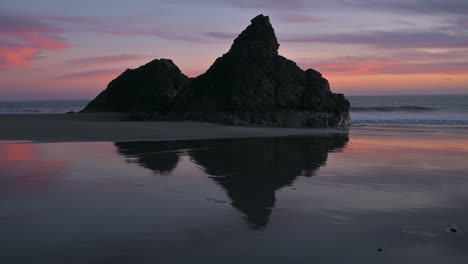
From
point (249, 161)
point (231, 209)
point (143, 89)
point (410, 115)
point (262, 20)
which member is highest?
point (262, 20)

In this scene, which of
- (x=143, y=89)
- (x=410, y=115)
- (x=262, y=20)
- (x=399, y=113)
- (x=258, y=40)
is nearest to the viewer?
(x=258, y=40)

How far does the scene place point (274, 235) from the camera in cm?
575

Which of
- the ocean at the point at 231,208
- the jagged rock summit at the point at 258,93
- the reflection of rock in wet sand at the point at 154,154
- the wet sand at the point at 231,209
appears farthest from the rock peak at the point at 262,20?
the wet sand at the point at 231,209

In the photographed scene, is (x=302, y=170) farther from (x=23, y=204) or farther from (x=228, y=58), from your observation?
(x=228, y=58)

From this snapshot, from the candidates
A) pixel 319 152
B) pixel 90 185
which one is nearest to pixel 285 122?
pixel 319 152

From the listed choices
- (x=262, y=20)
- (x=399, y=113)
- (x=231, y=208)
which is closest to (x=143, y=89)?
(x=262, y=20)

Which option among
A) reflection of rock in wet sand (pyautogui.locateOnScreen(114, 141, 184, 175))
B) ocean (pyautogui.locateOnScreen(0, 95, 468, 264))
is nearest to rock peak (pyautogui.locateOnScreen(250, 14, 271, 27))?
reflection of rock in wet sand (pyautogui.locateOnScreen(114, 141, 184, 175))

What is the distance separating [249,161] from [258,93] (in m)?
18.7

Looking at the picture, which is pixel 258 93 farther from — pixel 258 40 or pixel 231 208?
pixel 231 208

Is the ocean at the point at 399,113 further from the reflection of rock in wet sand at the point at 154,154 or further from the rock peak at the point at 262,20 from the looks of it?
the reflection of rock in wet sand at the point at 154,154

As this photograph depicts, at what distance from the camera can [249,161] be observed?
12.6 m

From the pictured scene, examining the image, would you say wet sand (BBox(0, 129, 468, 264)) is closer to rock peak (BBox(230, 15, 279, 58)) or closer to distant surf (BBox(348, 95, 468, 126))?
rock peak (BBox(230, 15, 279, 58))

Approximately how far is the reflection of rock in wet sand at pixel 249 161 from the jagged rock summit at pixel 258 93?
11.1 m

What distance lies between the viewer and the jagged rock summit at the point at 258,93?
30159mm
